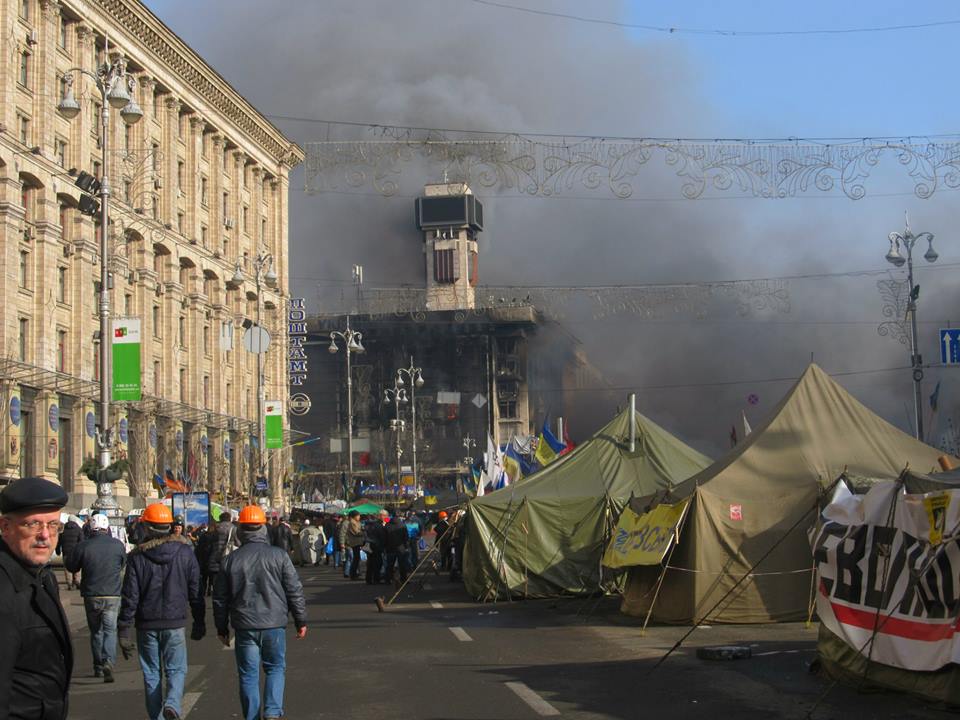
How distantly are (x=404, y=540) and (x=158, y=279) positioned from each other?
3634cm

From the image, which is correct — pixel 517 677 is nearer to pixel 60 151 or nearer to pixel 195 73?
pixel 60 151

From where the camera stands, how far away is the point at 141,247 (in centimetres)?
6250

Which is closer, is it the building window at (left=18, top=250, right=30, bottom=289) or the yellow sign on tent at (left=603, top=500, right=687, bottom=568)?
the yellow sign on tent at (left=603, top=500, right=687, bottom=568)

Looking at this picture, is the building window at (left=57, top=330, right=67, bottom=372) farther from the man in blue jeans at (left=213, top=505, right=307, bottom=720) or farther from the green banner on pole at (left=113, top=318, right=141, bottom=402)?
the man in blue jeans at (left=213, top=505, right=307, bottom=720)

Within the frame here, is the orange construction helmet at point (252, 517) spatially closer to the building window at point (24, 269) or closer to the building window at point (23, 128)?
the building window at point (24, 269)

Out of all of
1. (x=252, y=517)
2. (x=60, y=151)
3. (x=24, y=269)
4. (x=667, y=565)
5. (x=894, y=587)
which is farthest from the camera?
(x=60, y=151)

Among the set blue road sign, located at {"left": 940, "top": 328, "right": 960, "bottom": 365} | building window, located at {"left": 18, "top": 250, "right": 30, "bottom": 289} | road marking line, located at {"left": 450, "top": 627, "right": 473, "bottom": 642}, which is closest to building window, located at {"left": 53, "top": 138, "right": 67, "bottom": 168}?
building window, located at {"left": 18, "top": 250, "right": 30, "bottom": 289}

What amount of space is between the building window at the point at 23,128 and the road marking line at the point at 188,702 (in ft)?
136

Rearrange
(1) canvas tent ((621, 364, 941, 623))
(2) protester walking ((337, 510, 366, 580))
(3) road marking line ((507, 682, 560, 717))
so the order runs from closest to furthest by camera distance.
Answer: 1. (3) road marking line ((507, 682, 560, 717))
2. (1) canvas tent ((621, 364, 941, 623))
3. (2) protester walking ((337, 510, 366, 580))

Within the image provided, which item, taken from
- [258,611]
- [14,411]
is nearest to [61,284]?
[14,411]

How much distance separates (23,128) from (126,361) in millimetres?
21906

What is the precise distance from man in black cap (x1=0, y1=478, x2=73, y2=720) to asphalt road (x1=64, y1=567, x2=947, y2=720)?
6467mm

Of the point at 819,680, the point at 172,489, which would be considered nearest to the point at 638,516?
the point at 819,680

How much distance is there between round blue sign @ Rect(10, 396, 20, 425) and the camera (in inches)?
1868
